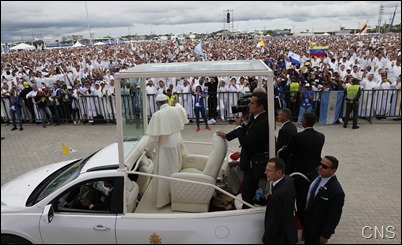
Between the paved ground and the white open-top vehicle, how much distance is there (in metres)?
0.61

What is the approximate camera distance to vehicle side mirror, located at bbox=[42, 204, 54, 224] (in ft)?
11.4

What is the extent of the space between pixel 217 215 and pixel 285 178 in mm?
832

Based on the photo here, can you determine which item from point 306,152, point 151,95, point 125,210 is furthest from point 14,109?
point 306,152

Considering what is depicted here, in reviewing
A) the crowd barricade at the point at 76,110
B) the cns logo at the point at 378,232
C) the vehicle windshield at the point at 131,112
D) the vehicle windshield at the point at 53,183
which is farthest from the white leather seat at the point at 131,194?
the crowd barricade at the point at 76,110

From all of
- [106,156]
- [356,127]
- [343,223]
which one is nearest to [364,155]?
[356,127]

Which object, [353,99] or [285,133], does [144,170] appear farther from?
[353,99]

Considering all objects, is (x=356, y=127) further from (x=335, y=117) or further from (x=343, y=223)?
(x=343, y=223)

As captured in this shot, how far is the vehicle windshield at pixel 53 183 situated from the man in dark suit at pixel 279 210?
2337 millimetres

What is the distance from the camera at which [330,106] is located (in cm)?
1039

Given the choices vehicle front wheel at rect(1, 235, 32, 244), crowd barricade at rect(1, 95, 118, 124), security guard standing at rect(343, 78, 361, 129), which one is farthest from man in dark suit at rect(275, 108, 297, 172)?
crowd barricade at rect(1, 95, 118, 124)

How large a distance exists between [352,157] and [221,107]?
4803mm

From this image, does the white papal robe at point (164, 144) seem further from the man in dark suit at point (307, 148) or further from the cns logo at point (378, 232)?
the cns logo at point (378, 232)

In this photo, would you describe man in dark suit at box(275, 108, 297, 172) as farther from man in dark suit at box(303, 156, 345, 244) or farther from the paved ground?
the paved ground

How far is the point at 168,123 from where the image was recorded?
417 centimetres
